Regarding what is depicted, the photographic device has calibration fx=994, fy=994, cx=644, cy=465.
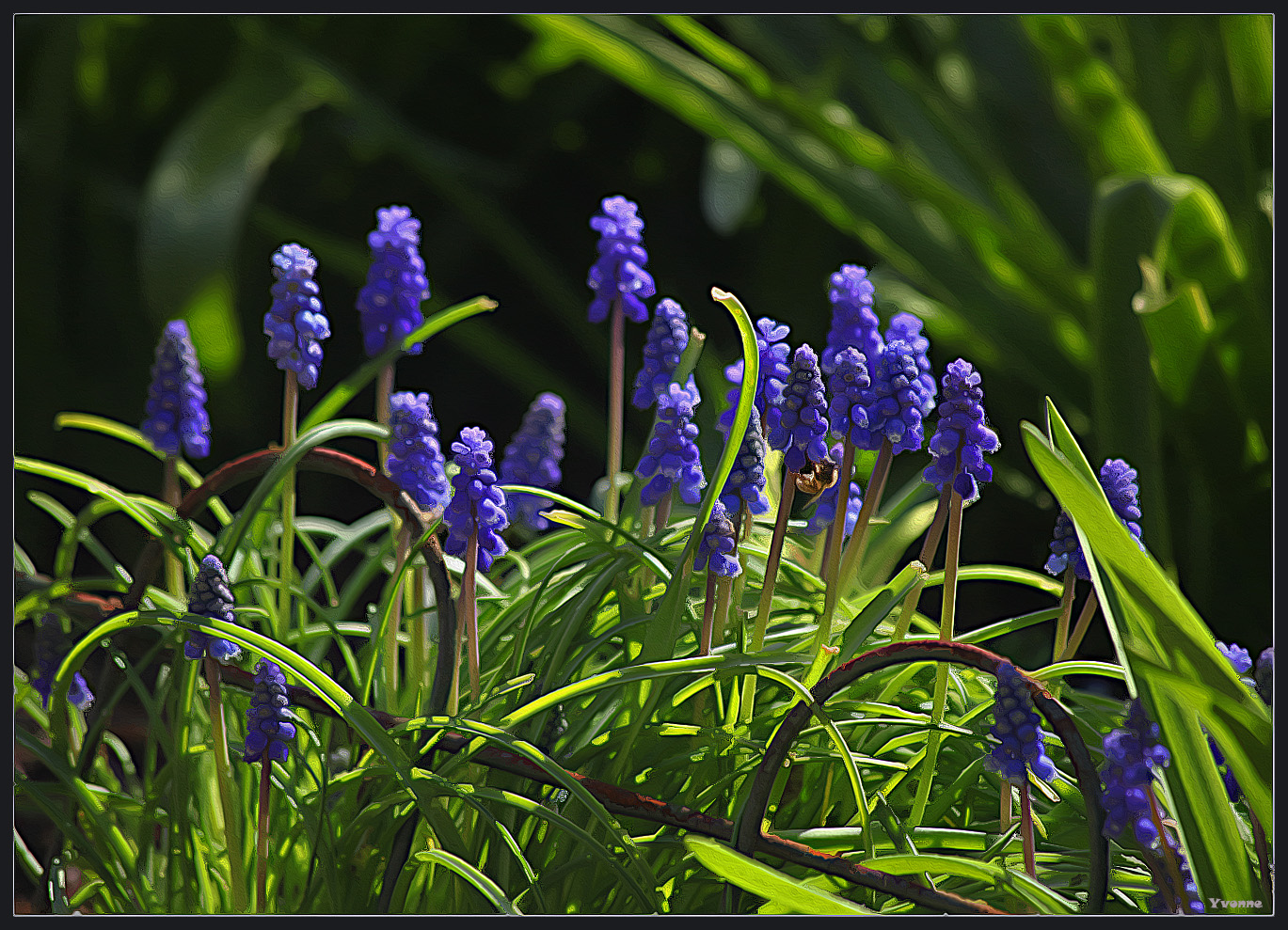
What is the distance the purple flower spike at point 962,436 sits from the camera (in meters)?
0.56

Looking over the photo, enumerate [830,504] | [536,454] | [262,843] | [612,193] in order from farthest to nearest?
[612,193] < [536,454] < [830,504] < [262,843]

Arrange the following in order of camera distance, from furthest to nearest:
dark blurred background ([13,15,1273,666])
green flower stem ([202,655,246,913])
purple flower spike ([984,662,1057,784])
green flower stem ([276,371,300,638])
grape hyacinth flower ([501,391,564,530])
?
dark blurred background ([13,15,1273,666])
grape hyacinth flower ([501,391,564,530])
green flower stem ([276,371,300,638])
green flower stem ([202,655,246,913])
purple flower spike ([984,662,1057,784])

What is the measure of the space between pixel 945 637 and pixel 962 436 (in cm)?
14

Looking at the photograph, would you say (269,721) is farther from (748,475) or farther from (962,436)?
(962,436)

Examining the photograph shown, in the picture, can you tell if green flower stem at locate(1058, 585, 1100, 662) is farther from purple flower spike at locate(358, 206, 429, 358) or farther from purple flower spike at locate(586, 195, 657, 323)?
purple flower spike at locate(358, 206, 429, 358)

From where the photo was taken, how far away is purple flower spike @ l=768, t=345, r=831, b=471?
23.2 inches

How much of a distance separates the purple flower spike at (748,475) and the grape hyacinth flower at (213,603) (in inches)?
11.9

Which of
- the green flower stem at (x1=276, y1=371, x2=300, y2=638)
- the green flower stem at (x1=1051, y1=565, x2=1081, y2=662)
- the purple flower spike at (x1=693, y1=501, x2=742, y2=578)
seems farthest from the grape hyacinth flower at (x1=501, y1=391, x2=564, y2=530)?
Result: the green flower stem at (x1=1051, y1=565, x2=1081, y2=662)

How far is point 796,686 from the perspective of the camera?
0.54m

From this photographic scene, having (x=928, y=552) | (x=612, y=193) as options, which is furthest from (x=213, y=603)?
(x=612, y=193)

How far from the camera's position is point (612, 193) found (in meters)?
2.55

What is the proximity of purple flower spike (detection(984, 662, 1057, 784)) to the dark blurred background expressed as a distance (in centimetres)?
65

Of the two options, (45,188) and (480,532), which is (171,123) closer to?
(45,188)

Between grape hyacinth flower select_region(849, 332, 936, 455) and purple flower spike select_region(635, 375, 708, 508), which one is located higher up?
grape hyacinth flower select_region(849, 332, 936, 455)
